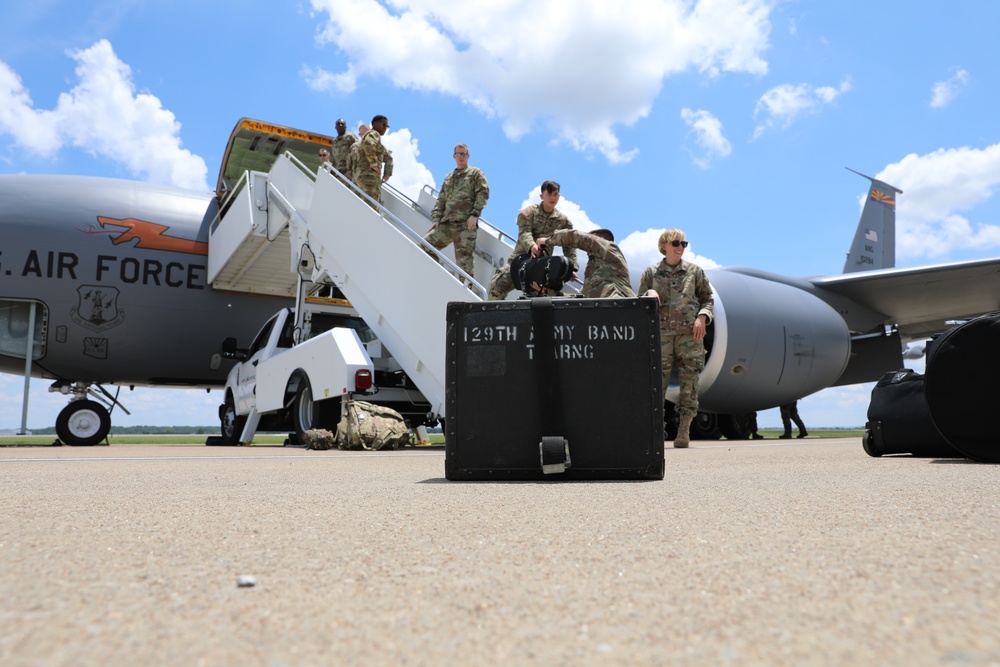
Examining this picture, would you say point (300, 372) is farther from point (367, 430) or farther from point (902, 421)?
point (902, 421)

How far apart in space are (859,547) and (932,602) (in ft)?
1.42

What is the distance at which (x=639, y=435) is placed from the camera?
3.04m

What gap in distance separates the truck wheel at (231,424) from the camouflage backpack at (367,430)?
3732 mm

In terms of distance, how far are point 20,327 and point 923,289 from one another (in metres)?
13.5

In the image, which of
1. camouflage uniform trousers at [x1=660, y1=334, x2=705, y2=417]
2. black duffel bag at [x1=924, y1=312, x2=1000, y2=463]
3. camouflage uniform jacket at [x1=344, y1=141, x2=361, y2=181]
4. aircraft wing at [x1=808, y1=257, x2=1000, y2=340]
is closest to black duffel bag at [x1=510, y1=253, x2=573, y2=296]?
black duffel bag at [x1=924, y1=312, x2=1000, y2=463]

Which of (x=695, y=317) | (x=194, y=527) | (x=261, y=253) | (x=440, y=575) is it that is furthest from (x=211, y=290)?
(x=440, y=575)

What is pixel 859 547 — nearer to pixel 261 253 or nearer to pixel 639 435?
pixel 639 435

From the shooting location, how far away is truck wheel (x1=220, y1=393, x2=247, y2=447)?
32.6ft

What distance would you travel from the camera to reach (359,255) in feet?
24.4

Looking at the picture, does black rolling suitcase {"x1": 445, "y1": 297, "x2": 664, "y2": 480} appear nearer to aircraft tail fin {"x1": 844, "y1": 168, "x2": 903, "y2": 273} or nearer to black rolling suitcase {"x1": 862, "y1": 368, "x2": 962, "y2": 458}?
black rolling suitcase {"x1": 862, "y1": 368, "x2": 962, "y2": 458}

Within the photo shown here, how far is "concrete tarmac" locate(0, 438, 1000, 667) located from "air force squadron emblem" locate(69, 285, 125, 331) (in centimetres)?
895

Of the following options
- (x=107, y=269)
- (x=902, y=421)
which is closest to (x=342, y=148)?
(x=107, y=269)

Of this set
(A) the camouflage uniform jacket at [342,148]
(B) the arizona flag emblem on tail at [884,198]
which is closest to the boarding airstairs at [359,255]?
(A) the camouflage uniform jacket at [342,148]

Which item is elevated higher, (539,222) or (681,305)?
(539,222)
